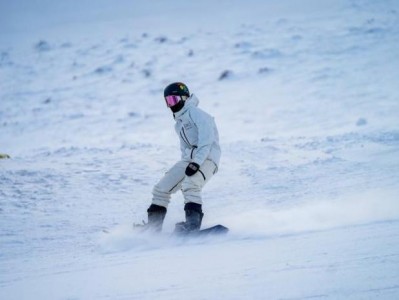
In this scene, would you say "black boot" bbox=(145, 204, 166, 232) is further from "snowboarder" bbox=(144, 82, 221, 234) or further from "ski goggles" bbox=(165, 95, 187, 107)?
"ski goggles" bbox=(165, 95, 187, 107)

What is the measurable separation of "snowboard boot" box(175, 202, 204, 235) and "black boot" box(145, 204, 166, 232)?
0.25m

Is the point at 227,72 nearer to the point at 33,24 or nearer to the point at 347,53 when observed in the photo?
the point at 347,53

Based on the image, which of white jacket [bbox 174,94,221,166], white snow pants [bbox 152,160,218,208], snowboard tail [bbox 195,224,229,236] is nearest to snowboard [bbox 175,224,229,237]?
snowboard tail [bbox 195,224,229,236]

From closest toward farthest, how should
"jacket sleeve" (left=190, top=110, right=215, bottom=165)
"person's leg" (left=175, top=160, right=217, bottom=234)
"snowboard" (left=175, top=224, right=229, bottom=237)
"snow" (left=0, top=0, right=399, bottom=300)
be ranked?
"snow" (left=0, top=0, right=399, bottom=300)
"snowboard" (left=175, top=224, right=229, bottom=237)
"person's leg" (left=175, top=160, right=217, bottom=234)
"jacket sleeve" (left=190, top=110, right=215, bottom=165)

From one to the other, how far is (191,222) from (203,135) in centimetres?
87

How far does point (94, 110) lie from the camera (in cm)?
1697

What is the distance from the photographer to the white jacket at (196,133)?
472cm

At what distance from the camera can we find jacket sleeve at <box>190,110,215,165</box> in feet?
15.3

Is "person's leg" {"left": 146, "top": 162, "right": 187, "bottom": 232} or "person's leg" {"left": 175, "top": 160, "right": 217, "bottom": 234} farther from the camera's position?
"person's leg" {"left": 146, "top": 162, "right": 187, "bottom": 232}

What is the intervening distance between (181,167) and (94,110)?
12647 mm

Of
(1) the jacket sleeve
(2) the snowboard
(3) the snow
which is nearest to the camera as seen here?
(3) the snow

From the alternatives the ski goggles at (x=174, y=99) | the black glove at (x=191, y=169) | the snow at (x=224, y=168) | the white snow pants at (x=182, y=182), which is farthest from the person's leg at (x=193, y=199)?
the ski goggles at (x=174, y=99)

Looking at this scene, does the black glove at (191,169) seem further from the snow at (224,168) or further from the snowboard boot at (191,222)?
the snow at (224,168)

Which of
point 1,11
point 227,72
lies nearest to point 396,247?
point 227,72
